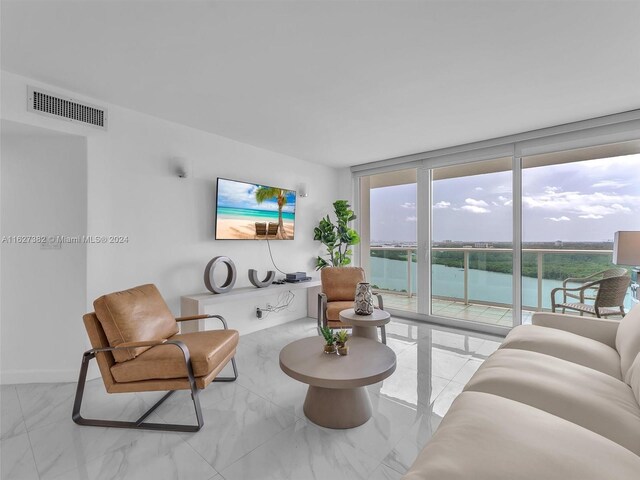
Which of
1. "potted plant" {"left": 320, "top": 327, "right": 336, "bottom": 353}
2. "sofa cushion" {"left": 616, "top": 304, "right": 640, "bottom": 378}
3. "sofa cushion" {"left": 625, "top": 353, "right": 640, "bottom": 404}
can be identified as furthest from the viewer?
"potted plant" {"left": 320, "top": 327, "right": 336, "bottom": 353}

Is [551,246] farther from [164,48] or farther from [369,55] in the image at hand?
[164,48]

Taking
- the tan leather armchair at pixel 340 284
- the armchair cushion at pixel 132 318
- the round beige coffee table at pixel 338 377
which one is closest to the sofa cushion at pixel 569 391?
the round beige coffee table at pixel 338 377

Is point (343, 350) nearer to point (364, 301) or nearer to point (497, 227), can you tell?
point (364, 301)

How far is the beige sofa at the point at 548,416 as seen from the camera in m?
0.91

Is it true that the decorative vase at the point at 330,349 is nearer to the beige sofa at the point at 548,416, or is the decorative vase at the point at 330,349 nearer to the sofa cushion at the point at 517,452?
the beige sofa at the point at 548,416

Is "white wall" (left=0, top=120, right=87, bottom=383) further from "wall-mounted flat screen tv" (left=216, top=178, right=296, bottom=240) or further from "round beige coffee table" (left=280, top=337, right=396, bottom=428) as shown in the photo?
"round beige coffee table" (left=280, top=337, right=396, bottom=428)

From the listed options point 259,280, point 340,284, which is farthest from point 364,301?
point 259,280

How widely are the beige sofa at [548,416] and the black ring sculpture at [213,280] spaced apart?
2.64 metres

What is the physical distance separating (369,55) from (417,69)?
420 millimetres

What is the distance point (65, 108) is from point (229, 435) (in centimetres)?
284

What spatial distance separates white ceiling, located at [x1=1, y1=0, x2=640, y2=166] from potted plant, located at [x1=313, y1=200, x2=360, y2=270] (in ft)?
5.60

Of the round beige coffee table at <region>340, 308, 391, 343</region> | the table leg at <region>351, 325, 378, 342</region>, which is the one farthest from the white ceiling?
the table leg at <region>351, 325, 378, 342</region>

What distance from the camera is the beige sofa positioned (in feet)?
2.98

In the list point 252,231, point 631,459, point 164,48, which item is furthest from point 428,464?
point 252,231
